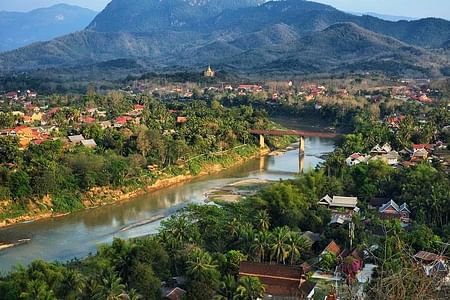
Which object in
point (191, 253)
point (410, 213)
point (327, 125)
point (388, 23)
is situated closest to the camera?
point (191, 253)

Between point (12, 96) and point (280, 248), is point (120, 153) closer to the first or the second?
point (280, 248)

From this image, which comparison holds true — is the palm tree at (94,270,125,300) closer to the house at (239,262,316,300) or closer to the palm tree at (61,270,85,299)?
the palm tree at (61,270,85,299)

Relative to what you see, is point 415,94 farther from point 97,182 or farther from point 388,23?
point 388,23

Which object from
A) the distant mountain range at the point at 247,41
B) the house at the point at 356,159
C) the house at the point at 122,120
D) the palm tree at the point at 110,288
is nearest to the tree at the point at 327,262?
the palm tree at the point at 110,288

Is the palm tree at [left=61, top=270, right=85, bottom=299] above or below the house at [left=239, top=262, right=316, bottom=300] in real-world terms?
above

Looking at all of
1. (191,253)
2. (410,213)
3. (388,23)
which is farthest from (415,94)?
(388,23)

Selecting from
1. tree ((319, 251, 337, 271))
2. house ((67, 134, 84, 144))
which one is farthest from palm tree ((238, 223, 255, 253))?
house ((67, 134, 84, 144))
